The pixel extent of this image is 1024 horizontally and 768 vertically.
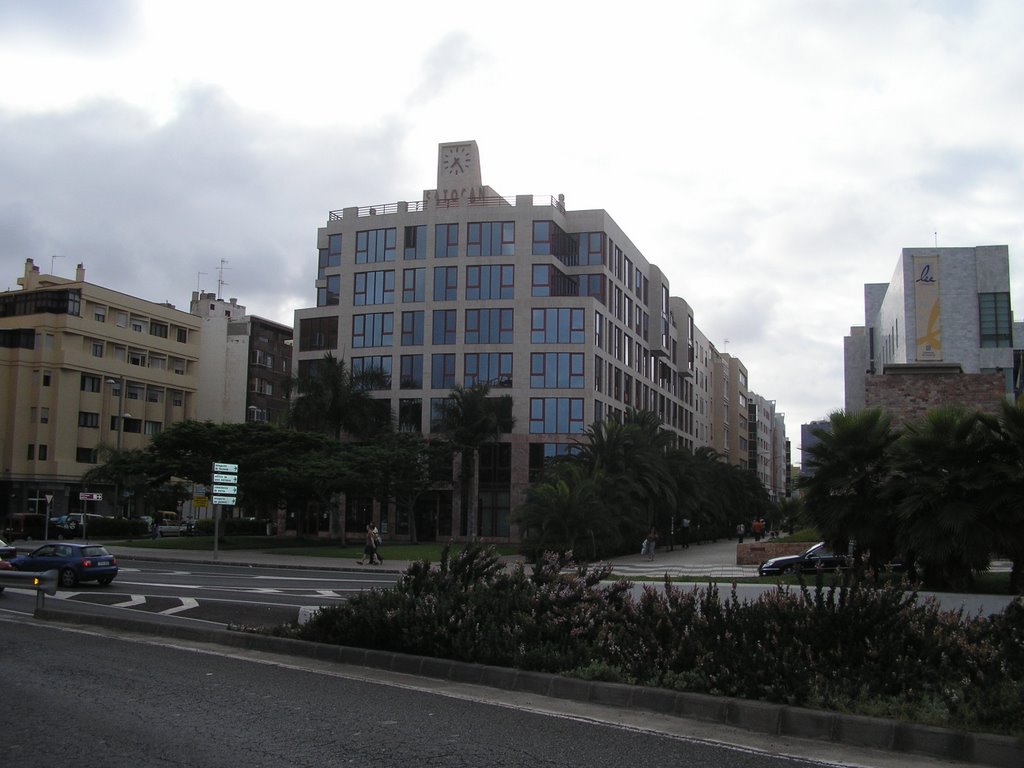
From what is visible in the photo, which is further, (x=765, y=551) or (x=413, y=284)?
(x=413, y=284)

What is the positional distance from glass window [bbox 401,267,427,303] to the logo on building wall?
35380 millimetres

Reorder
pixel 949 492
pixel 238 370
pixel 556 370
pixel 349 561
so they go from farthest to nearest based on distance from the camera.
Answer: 1. pixel 238 370
2. pixel 556 370
3. pixel 349 561
4. pixel 949 492

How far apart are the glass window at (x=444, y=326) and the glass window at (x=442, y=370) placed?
3.64 ft

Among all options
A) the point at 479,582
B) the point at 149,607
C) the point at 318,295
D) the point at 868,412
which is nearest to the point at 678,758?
the point at 479,582

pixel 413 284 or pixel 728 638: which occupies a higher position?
→ pixel 413 284

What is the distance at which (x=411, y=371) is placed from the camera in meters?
63.8

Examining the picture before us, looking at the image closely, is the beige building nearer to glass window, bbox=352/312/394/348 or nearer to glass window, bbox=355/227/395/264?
glass window, bbox=352/312/394/348

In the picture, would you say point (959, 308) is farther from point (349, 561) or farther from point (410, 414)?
point (349, 561)

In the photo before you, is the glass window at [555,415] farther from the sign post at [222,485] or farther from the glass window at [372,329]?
the sign post at [222,485]

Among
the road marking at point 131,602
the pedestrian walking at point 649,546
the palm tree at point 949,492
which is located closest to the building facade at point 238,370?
the pedestrian walking at point 649,546

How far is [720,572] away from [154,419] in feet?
191

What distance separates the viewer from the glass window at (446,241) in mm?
63781

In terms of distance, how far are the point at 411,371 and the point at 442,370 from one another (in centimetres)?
232

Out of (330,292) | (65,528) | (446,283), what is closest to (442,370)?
(446,283)
